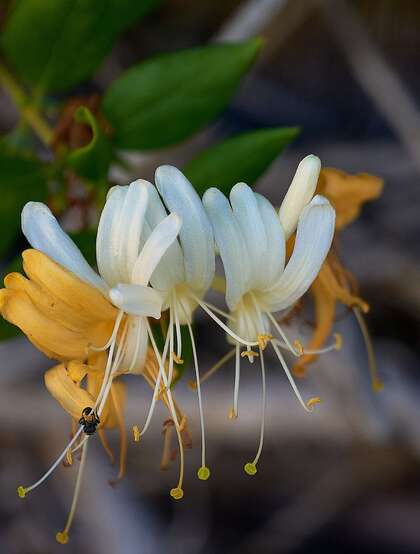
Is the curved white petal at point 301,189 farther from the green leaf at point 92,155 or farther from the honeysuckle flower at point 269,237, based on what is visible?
the green leaf at point 92,155

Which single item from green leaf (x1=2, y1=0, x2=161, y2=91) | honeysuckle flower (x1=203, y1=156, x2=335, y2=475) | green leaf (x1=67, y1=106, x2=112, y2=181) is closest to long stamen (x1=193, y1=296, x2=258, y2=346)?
honeysuckle flower (x1=203, y1=156, x2=335, y2=475)

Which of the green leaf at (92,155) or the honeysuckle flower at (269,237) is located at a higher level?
the green leaf at (92,155)

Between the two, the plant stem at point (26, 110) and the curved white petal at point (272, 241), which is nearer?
the curved white petal at point (272, 241)

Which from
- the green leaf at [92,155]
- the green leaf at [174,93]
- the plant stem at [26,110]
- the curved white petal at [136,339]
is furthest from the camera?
the plant stem at [26,110]

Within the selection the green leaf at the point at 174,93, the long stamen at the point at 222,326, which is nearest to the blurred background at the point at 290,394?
the green leaf at the point at 174,93

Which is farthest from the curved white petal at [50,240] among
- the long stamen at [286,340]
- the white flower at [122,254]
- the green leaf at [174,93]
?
the green leaf at [174,93]

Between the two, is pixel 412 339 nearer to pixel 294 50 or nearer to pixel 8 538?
pixel 294 50

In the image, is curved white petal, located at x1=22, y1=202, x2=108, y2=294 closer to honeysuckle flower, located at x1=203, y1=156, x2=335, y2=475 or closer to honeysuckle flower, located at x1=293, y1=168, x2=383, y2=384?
honeysuckle flower, located at x1=203, y1=156, x2=335, y2=475

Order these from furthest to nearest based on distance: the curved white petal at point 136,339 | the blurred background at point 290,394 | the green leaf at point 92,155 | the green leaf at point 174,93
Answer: the blurred background at point 290,394, the green leaf at point 174,93, the green leaf at point 92,155, the curved white petal at point 136,339

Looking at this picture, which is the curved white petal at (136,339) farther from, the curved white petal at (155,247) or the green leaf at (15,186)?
the green leaf at (15,186)
